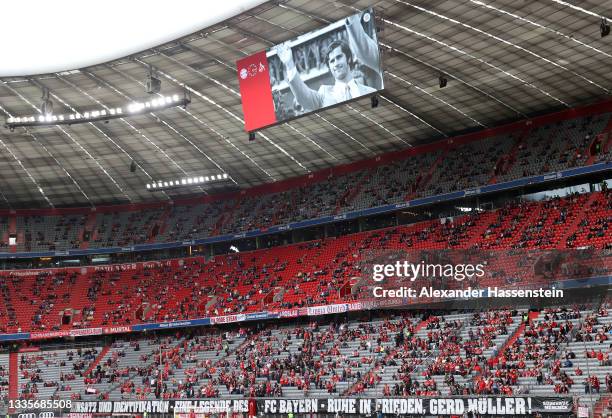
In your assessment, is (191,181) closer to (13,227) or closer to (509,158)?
(13,227)

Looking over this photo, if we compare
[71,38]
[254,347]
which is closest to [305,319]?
[254,347]

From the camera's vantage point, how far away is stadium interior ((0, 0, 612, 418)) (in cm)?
3534

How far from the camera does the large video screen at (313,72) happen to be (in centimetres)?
3231

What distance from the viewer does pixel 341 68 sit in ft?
108

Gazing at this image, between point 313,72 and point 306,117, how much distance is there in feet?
53.9

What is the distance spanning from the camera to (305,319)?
54.1 meters

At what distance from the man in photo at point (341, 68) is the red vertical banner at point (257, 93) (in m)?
1.30

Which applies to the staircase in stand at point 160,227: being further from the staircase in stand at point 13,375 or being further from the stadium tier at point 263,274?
the staircase in stand at point 13,375

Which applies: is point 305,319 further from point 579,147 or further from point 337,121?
point 579,147

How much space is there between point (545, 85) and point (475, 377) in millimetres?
18404

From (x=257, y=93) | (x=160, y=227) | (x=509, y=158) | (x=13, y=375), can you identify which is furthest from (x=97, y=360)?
(x=509, y=158)

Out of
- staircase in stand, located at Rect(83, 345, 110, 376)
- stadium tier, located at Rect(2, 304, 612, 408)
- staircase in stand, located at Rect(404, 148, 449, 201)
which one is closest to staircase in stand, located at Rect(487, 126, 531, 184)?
staircase in stand, located at Rect(404, 148, 449, 201)

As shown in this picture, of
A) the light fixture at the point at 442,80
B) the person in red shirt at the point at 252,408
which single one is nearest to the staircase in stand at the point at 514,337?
the person in red shirt at the point at 252,408

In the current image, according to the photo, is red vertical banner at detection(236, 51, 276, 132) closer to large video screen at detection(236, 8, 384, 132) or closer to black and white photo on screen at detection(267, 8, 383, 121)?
large video screen at detection(236, 8, 384, 132)
